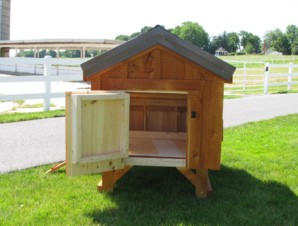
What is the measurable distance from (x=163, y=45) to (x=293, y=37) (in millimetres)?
113833

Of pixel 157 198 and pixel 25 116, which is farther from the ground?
pixel 25 116

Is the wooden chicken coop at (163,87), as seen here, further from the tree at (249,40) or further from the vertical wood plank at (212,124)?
the tree at (249,40)

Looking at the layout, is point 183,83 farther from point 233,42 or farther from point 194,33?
point 194,33

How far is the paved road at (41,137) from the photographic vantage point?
5520mm

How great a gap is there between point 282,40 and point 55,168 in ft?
342

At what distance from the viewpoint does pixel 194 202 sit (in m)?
3.98

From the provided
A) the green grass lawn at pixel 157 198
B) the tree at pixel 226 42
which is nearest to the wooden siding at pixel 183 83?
the green grass lawn at pixel 157 198

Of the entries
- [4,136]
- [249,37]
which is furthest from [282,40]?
[4,136]

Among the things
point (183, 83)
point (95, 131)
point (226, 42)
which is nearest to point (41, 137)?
point (95, 131)

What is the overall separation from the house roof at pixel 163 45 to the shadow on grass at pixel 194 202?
125cm

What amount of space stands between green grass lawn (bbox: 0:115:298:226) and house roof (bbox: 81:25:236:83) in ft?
4.09

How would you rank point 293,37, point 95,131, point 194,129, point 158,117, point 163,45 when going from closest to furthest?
1. point 95,131
2. point 163,45
3. point 194,129
4. point 158,117
5. point 293,37

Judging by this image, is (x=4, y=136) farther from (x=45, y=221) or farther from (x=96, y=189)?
(x=45, y=221)

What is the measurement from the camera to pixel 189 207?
386 cm
